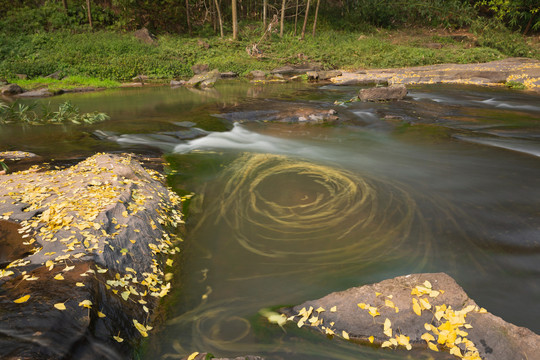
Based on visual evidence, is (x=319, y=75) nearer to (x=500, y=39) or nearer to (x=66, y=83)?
(x=66, y=83)

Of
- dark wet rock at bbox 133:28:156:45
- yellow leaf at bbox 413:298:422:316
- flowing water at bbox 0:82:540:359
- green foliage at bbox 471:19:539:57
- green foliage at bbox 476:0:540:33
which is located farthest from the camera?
green foliage at bbox 476:0:540:33

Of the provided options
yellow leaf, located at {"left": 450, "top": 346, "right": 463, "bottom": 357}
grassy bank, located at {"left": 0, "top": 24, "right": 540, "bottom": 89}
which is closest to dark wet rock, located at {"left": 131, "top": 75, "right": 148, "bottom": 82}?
grassy bank, located at {"left": 0, "top": 24, "right": 540, "bottom": 89}

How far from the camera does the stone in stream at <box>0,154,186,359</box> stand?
7.68 feet

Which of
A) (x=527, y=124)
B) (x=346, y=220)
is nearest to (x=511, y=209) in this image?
(x=346, y=220)

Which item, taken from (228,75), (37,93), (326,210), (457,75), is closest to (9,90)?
(37,93)

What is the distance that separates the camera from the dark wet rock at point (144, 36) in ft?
97.7

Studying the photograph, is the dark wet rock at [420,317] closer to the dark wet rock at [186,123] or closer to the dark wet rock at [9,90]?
the dark wet rock at [186,123]

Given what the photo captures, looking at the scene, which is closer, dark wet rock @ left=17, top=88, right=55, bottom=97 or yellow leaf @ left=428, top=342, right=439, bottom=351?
yellow leaf @ left=428, top=342, right=439, bottom=351

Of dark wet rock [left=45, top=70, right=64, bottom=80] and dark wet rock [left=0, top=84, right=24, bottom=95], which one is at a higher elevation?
dark wet rock [left=45, top=70, right=64, bottom=80]

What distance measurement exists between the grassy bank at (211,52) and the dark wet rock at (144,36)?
62 cm

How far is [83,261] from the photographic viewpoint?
3.15 meters

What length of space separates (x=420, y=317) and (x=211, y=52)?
29.9 metres

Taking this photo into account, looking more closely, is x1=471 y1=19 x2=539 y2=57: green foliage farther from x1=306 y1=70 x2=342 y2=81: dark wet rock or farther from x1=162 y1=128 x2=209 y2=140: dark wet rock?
x1=162 y1=128 x2=209 y2=140: dark wet rock

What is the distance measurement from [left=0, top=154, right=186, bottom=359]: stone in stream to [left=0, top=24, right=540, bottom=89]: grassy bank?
61.3 ft
